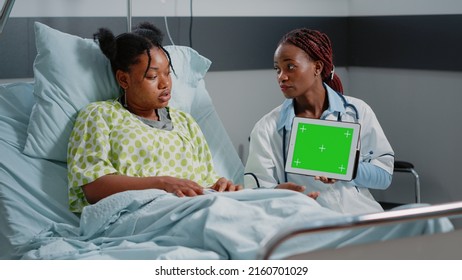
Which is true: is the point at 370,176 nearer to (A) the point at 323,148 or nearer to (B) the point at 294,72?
(A) the point at 323,148

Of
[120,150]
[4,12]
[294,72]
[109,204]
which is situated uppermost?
[4,12]

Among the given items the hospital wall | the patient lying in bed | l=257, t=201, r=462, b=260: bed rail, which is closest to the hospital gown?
the patient lying in bed

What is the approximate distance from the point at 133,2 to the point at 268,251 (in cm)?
228

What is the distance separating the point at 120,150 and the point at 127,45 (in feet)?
1.38

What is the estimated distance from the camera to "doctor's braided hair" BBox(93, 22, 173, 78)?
10.6 feet

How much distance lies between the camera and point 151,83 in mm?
3197

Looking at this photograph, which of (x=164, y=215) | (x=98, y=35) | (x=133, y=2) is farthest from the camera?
(x=133, y=2)

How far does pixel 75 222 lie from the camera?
3.07 meters

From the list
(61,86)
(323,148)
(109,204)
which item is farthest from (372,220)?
(61,86)

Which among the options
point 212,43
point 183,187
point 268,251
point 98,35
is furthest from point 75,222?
point 212,43

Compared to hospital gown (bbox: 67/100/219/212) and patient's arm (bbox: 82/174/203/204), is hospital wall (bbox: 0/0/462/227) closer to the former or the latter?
hospital gown (bbox: 67/100/219/212)

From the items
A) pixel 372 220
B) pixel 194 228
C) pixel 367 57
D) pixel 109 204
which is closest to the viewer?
pixel 372 220

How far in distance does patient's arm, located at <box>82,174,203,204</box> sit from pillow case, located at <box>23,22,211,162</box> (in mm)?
291
